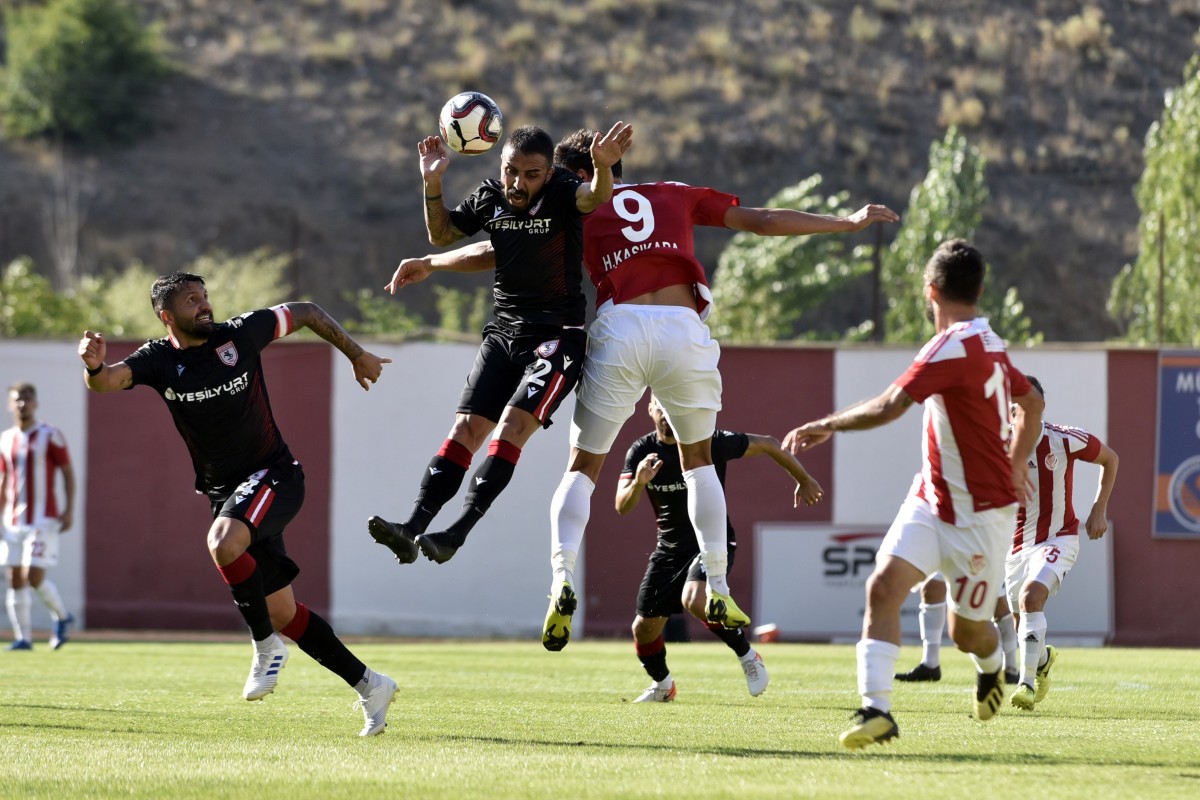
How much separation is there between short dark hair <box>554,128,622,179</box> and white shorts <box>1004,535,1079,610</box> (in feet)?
12.6

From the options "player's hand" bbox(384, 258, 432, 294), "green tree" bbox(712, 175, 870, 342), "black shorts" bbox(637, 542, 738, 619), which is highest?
"green tree" bbox(712, 175, 870, 342)

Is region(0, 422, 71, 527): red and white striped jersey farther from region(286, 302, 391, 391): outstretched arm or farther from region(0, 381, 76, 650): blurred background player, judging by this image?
region(286, 302, 391, 391): outstretched arm

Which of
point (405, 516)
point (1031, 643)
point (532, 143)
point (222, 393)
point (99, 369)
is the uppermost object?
point (532, 143)

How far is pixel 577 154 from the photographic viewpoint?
871 centimetres

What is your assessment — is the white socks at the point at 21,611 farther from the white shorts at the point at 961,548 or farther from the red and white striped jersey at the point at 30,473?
the white shorts at the point at 961,548

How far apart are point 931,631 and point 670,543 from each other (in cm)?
237

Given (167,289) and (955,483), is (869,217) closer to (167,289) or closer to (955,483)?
(955,483)

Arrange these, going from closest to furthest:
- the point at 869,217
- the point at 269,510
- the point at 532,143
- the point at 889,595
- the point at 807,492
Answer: the point at 889,595
the point at 869,217
the point at 532,143
the point at 269,510
the point at 807,492

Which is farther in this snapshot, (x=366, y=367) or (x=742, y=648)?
(x=742, y=648)

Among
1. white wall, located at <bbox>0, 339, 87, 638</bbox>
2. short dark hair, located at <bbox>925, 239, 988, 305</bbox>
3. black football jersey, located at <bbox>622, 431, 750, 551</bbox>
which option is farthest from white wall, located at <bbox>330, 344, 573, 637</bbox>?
short dark hair, located at <bbox>925, 239, 988, 305</bbox>

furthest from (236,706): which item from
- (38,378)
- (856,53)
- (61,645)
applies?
(856,53)

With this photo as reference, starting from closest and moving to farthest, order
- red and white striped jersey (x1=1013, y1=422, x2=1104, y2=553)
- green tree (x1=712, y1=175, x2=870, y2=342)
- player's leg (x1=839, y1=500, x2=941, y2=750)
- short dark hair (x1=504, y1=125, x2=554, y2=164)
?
player's leg (x1=839, y1=500, x2=941, y2=750) → short dark hair (x1=504, y1=125, x2=554, y2=164) → red and white striped jersey (x1=1013, y1=422, x2=1104, y2=553) → green tree (x1=712, y1=175, x2=870, y2=342)

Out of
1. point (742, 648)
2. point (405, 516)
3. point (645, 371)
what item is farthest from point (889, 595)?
point (405, 516)

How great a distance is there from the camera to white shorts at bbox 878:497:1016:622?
269 inches
